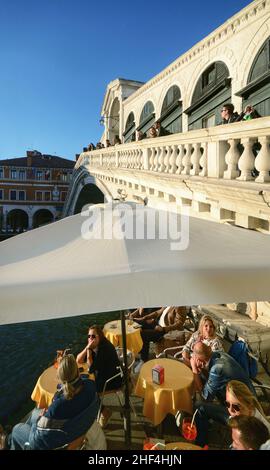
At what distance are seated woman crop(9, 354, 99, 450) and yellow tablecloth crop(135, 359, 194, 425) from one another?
28.8 inches

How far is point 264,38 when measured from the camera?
7.83 m

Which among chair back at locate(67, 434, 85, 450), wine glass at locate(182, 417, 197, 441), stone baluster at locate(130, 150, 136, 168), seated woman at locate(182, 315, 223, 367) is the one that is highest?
stone baluster at locate(130, 150, 136, 168)

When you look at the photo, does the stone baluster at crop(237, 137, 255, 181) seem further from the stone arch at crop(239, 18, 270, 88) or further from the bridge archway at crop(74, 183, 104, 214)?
→ the bridge archway at crop(74, 183, 104, 214)

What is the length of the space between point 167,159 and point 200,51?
636cm

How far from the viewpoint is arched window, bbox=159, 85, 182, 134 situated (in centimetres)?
1272

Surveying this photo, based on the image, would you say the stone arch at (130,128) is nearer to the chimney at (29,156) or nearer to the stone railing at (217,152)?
the stone railing at (217,152)

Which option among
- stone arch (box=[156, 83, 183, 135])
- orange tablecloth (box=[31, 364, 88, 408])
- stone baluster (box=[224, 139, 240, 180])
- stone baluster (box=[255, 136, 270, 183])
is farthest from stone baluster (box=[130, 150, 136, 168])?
orange tablecloth (box=[31, 364, 88, 408])

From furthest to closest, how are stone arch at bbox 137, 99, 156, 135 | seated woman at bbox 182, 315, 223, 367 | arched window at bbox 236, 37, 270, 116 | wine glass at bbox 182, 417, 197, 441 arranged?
stone arch at bbox 137, 99, 156, 135 → arched window at bbox 236, 37, 270, 116 → seated woman at bbox 182, 315, 223, 367 → wine glass at bbox 182, 417, 197, 441

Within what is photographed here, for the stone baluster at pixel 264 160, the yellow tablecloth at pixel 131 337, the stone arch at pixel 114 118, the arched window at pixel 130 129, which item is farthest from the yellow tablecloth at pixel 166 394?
the stone arch at pixel 114 118

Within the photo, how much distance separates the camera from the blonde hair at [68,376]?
2.73 metres

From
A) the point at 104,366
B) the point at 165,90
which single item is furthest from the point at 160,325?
the point at 165,90

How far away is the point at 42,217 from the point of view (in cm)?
4788

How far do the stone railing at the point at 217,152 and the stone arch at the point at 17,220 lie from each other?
1640 inches
